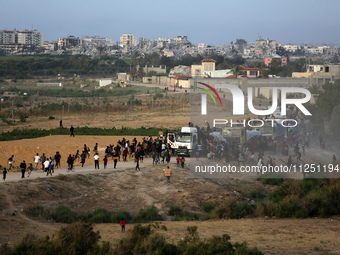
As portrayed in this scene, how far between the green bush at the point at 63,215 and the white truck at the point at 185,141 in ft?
40.3

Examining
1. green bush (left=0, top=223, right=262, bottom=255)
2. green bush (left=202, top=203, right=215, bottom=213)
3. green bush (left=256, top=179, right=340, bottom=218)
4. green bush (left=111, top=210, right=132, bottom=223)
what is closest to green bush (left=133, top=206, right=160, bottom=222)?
green bush (left=111, top=210, right=132, bottom=223)

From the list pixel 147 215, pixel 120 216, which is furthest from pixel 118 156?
pixel 120 216

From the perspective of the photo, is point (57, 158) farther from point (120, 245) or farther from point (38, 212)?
point (120, 245)

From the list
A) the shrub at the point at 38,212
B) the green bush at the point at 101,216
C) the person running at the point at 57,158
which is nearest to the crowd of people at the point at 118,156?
the person running at the point at 57,158

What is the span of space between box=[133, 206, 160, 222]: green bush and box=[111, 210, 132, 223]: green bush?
0.30 metres

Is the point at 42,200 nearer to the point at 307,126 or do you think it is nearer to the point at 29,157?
the point at 29,157

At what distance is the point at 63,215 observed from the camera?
21141 mm

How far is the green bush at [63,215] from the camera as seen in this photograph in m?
21.0

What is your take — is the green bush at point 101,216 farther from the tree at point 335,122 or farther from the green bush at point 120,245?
the tree at point 335,122

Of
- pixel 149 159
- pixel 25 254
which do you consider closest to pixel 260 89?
pixel 149 159

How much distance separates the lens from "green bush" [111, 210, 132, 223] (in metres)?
21.6

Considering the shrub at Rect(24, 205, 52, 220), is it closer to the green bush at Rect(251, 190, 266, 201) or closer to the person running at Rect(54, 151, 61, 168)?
the person running at Rect(54, 151, 61, 168)

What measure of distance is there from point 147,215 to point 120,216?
118cm

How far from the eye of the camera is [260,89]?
103ft
